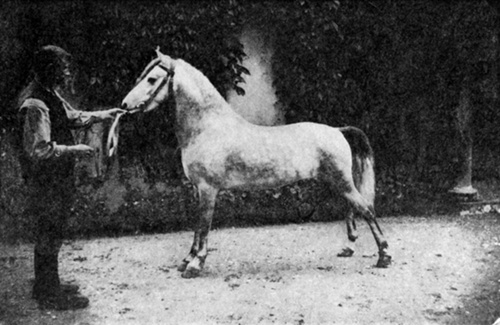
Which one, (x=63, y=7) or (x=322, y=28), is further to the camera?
(x=322, y=28)

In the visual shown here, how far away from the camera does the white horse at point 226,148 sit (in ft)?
16.1

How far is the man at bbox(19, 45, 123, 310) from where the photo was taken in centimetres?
421

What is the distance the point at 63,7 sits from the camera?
208 inches

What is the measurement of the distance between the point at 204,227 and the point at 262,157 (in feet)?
2.48

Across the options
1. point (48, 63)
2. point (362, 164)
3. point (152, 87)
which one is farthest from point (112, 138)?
point (362, 164)

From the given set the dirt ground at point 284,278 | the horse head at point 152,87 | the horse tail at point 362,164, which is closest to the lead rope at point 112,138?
the horse head at point 152,87

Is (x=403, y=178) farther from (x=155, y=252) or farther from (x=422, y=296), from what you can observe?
(x=155, y=252)

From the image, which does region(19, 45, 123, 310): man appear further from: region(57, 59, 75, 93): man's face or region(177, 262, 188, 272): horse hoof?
region(177, 262, 188, 272): horse hoof

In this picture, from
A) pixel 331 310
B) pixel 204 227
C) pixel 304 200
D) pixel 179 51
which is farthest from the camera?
pixel 304 200

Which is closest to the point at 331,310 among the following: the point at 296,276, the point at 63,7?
the point at 296,276

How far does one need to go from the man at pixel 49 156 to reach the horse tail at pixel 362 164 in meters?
2.20

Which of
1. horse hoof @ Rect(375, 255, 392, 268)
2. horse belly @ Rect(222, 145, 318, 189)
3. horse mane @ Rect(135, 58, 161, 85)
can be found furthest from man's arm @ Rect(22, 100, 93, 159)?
horse hoof @ Rect(375, 255, 392, 268)

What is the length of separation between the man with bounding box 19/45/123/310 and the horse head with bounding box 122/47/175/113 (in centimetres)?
23

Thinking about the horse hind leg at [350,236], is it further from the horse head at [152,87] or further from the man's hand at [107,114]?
the man's hand at [107,114]
